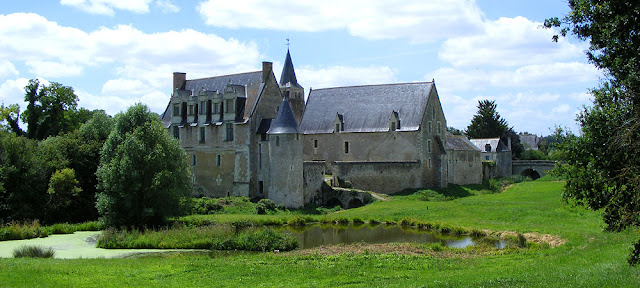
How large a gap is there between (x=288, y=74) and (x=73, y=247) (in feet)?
106

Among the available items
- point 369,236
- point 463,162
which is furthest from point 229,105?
point 463,162

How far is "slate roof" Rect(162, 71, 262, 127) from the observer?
43862 millimetres

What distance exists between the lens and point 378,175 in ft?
143

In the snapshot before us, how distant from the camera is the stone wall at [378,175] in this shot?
142 feet

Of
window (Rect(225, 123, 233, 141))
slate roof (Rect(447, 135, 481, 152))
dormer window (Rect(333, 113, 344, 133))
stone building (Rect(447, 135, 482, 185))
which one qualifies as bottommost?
stone building (Rect(447, 135, 482, 185))

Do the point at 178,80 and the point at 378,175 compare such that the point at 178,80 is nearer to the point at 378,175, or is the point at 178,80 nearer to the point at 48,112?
the point at 48,112

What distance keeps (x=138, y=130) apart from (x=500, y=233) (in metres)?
19.0

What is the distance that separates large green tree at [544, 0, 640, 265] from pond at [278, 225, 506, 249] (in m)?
10.8

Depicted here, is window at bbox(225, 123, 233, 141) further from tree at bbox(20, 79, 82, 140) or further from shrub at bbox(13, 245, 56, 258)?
shrub at bbox(13, 245, 56, 258)

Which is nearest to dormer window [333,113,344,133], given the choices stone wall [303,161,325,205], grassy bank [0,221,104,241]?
stone wall [303,161,325,205]

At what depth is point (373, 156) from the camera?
4675cm

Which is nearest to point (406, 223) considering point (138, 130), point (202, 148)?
point (138, 130)

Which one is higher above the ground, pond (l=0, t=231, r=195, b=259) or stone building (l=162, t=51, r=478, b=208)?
stone building (l=162, t=51, r=478, b=208)

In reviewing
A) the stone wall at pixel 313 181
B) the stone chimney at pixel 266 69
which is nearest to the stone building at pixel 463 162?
the stone wall at pixel 313 181
